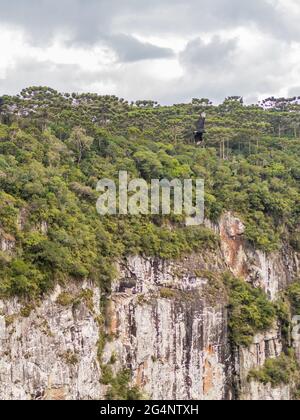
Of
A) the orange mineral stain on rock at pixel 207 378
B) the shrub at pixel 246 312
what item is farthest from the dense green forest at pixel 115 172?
the orange mineral stain on rock at pixel 207 378

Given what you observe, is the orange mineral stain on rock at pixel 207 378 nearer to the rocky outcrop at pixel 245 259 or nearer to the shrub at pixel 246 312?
the shrub at pixel 246 312

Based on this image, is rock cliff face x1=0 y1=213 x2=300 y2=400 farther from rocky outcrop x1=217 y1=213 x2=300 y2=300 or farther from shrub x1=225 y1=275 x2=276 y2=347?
shrub x1=225 y1=275 x2=276 y2=347

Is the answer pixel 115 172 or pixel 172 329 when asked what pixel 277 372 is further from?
pixel 115 172

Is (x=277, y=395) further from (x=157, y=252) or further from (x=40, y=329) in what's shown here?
(x=40, y=329)

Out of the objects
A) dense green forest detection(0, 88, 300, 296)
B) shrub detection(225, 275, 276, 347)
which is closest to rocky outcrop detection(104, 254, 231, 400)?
shrub detection(225, 275, 276, 347)

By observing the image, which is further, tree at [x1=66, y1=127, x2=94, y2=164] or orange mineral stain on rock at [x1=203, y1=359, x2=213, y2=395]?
tree at [x1=66, y1=127, x2=94, y2=164]

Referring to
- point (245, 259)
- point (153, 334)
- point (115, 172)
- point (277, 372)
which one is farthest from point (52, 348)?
point (245, 259)
